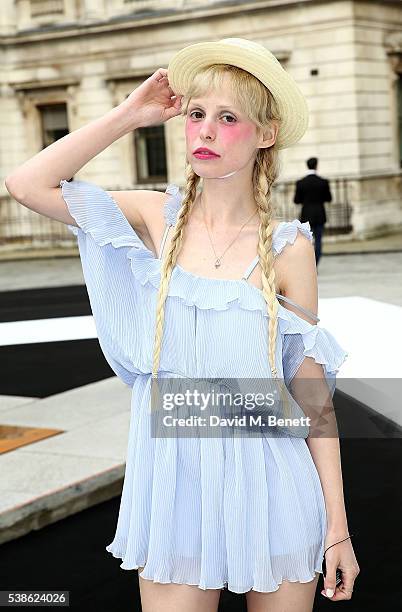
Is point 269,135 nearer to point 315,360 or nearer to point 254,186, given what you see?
point 254,186

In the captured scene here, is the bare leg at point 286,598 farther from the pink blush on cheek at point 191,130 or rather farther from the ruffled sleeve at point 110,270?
the pink blush on cheek at point 191,130

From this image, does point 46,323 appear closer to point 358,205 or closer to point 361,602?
point 361,602

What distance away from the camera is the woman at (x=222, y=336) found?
2514 mm

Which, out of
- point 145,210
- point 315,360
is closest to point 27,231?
point 145,210

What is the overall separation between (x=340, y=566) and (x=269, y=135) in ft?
3.62

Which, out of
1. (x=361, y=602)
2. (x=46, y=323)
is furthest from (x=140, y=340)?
(x=46, y=323)

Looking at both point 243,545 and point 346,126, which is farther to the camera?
point 346,126

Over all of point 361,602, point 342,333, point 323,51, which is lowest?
point 361,602

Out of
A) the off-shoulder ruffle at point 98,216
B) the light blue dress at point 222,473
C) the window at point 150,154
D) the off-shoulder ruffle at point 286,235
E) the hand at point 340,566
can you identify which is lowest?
the hand at point 340,566

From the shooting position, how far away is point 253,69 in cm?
249

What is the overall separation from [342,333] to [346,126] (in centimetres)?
1466

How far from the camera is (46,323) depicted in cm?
1342

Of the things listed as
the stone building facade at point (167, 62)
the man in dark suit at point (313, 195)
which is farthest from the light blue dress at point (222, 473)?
the stone building facade at point (167, 62)

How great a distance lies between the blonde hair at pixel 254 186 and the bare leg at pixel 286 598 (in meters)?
0.52
